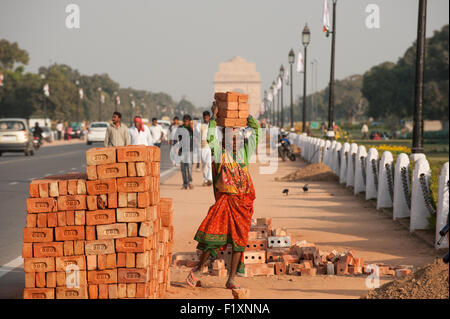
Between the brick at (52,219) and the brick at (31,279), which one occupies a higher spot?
the brick at (52,219)

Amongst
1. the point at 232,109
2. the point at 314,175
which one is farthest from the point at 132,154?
the point at 314,175

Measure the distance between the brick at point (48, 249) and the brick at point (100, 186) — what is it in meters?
0.52

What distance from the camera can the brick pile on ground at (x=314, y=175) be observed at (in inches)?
842

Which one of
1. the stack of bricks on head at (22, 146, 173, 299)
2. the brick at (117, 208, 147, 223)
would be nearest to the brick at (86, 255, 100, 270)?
the stack of bricks on head at (22, 146, 173, 299)

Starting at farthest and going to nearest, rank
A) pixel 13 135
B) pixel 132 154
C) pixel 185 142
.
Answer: pixel 13 135 < pixel 185 142 < pixel 132 154

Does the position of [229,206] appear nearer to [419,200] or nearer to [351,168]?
[419,200]

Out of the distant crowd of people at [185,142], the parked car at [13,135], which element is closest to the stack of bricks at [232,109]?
the distant crowd of people at [185,142]

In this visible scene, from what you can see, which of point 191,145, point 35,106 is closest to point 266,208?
Result: point 191,145

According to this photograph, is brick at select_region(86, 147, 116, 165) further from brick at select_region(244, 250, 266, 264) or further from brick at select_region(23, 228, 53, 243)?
brick at select_region(244, 250, 266, 264)

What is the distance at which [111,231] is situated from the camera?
6.05 m

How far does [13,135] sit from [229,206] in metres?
29.3

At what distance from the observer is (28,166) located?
1071 inches

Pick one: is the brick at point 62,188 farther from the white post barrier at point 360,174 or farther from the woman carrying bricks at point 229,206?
the white post barrier at point 360,174
